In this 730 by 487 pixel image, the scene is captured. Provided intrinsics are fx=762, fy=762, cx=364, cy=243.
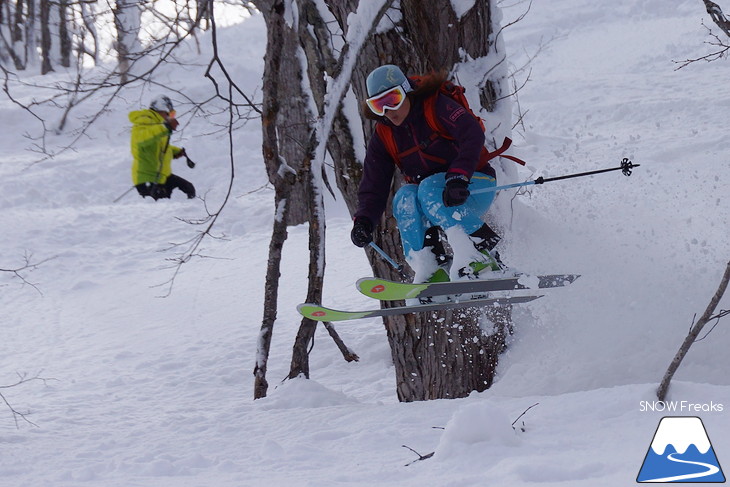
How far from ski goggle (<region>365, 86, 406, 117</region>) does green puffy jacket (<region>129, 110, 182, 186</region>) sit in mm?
6417

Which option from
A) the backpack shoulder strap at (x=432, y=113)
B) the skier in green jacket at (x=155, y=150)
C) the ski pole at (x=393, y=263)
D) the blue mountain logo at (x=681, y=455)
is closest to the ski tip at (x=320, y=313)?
the ski pole at (x=393, y=263)

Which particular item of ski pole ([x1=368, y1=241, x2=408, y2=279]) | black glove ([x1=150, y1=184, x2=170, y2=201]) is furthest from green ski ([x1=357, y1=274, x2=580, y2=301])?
black glove ([x1=150, y1=184, x2=170, y2=201])

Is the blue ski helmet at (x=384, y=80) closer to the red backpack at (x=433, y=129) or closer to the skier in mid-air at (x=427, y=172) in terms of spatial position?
the skier in mid-air at (x=427, y=172)

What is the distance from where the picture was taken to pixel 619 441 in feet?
10.3

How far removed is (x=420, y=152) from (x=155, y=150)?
729 centimetres

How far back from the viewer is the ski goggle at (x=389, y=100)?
167 inches

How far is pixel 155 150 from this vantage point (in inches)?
430

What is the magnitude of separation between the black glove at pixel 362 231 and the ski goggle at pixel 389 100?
70 centimetres

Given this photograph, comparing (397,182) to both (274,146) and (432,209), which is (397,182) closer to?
(432,209)

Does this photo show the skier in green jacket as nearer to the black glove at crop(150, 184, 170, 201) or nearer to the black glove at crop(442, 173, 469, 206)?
the black glove at crop(150, 184, 170, 201)

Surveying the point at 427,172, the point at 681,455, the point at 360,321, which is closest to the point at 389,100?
the point at 427,172

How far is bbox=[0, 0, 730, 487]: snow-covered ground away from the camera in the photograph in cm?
348

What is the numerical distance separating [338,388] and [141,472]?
160 inches

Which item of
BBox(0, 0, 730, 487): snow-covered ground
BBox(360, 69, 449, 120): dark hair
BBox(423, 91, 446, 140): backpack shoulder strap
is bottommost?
BBox(0, 0, 730, 487): snow-covered ground
